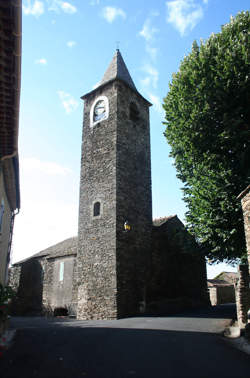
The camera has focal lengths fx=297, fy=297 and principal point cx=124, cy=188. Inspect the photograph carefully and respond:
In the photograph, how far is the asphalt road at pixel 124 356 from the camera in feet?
15.1

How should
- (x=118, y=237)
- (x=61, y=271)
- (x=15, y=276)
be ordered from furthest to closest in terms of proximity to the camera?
1. (x=15, y=276)
2. (x=61, y=271)
3. (x=118, y=237)

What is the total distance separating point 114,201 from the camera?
15562 mm

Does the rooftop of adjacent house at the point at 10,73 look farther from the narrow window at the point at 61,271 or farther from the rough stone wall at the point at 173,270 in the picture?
the narrow window at the point at 61,271

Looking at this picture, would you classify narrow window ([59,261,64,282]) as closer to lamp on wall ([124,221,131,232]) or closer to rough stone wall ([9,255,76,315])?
rough stone wall ([9,255,76,315])

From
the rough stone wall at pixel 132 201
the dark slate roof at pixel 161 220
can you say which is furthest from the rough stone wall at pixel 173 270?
the rough stone wall at pixel 132 201

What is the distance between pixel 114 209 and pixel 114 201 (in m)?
0.44

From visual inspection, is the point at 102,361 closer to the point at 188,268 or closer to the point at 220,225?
the point at 220,225

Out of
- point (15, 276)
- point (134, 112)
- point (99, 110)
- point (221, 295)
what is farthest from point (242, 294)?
point (221, 295)

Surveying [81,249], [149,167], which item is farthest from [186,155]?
[81,249]

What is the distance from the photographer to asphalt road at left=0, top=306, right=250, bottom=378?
15.1 ft

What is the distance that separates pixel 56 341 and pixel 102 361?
2393mm

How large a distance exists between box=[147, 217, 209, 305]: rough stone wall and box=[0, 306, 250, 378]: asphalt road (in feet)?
24.7

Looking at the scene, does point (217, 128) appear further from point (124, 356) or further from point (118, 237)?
point (124, 356)

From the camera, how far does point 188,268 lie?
63.8 ft
